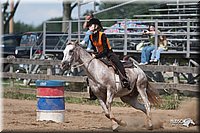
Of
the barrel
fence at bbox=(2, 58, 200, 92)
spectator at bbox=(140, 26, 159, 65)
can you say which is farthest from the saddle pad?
spectator at bbox=(140, 26, 159, 65)

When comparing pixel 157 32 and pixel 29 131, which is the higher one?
pixel 157 32

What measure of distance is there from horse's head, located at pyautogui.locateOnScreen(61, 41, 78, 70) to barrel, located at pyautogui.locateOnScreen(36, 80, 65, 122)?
77cm

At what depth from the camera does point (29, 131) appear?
1169cm

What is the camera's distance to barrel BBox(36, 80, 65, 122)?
13.1 meters

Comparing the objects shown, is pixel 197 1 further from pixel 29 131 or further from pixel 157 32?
pixel 29 131

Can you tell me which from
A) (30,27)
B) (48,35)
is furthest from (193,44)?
(30,27)

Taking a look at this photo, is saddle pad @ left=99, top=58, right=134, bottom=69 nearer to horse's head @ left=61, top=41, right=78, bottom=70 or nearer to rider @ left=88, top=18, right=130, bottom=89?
rider @ left=88, top=18, right=130, bottom=89

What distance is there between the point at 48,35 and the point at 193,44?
7.14 metres

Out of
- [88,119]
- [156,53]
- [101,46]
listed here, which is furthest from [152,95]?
[156,53]

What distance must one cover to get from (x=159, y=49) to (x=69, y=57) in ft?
30.8

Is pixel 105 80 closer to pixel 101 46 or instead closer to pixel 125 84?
pixel 125 84

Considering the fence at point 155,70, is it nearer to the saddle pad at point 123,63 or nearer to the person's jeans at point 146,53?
the person's jeans at point 146,53

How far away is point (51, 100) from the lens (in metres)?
13.1

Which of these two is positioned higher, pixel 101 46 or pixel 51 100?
pixel 101 46
